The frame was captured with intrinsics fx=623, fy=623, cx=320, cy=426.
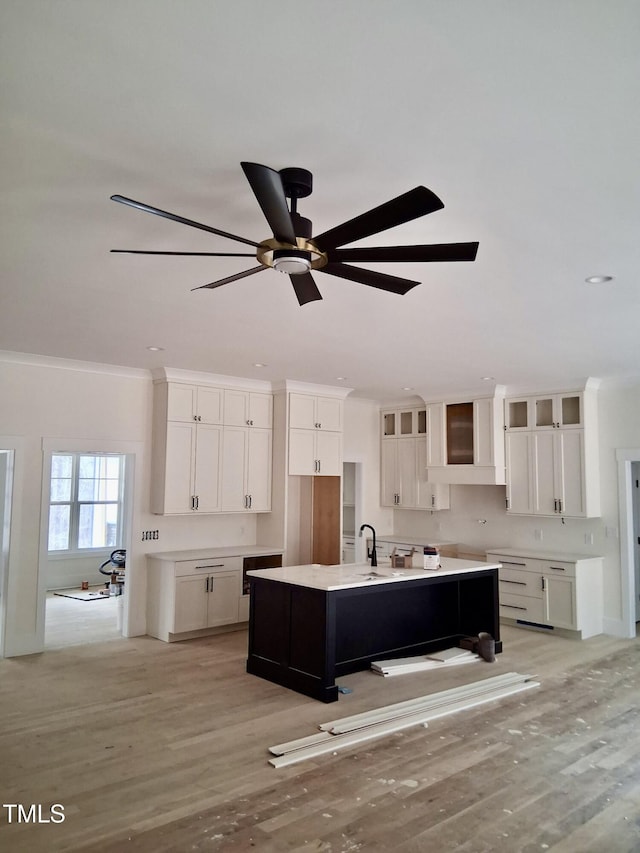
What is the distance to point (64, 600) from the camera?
859cm

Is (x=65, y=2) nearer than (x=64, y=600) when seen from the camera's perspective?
Yes

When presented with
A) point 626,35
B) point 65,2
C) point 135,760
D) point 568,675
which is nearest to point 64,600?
point 135,760

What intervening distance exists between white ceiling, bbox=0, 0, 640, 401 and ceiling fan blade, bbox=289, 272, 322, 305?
27cm

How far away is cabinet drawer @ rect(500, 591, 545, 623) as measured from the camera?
6879 millimetres

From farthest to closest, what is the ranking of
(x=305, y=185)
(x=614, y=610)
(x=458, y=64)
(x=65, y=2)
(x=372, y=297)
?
(x=614, y=610) < (x=372, y=297) < (x=305, y=185) < (x=458, y=64) < (x=65, y=2)

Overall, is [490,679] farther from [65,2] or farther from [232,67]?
[65,2]

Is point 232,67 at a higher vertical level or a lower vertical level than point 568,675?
higher

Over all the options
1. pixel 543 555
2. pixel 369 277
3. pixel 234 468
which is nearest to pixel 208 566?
pixel 234 468

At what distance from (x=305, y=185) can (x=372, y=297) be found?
5.28ft

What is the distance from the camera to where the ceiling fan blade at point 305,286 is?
9.31 feet

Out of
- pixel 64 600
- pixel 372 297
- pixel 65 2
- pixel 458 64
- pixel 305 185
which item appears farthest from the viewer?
pixel 64 600

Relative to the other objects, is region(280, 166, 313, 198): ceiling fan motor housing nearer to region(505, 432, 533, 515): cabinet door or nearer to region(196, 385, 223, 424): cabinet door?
region(196, 385, 223, 424): cabinet door

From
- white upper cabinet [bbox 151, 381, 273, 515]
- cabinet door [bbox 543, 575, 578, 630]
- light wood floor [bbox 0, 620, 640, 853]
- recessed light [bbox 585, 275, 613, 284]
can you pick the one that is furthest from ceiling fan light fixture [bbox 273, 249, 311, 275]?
cabinet door [bbox 543, 575, 578, 630]

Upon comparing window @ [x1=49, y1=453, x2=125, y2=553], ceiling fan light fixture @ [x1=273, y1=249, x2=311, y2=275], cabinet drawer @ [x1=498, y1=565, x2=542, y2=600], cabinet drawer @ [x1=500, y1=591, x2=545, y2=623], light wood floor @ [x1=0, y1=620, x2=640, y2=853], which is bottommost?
light wood floor @ [x1=0, y1=620, x2=640, y2=853]
